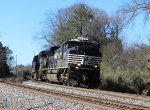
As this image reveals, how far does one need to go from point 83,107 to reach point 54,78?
18.4 m

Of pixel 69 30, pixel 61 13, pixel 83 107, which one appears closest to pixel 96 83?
pixel 83 107

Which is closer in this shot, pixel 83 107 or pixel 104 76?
pixel 83 107

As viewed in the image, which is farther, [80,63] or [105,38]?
[105,38]

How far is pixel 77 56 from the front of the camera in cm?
2656

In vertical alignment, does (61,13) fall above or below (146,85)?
above

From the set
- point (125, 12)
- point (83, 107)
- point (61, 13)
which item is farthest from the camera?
point (61, 13)

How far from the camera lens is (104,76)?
32.0m

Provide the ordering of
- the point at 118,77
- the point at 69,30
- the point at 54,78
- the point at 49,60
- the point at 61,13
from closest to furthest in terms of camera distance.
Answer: the point at 118,77 → the point at 54,78 → the point at 49,60 → the point at 69,30 → the point at 61,13

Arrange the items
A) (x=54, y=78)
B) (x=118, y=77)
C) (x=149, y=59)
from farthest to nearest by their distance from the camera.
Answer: (x=54, y=78), (x=118, y=77), (x=149, y=59)

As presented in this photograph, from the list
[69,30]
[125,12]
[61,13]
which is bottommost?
[125,12]

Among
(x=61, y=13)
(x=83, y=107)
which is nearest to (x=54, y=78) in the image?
(x=83, y=107)

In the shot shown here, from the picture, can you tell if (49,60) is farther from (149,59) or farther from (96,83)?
(149,59)

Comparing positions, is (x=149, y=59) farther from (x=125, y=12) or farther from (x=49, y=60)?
(x=49, y=60)

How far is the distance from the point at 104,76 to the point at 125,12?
29.3 ft
